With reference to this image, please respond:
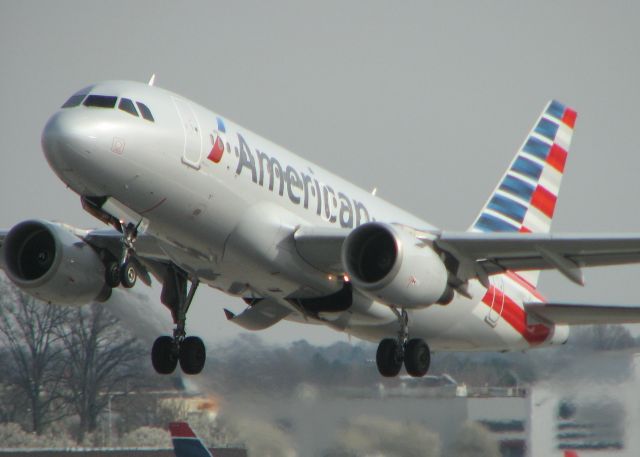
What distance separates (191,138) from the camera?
70.4 feet

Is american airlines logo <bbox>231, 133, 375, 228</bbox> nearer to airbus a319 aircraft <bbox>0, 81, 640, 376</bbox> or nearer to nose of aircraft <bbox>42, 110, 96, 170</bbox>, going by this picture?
airbus a319 aircraft <bbox>0, 81, 640, 376</bbox>

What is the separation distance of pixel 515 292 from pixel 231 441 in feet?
22.7

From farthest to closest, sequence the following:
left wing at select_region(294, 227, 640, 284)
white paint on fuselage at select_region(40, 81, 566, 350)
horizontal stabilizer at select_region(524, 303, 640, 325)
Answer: horizontal stabilizer at select_region(524, 303, 640, 325)
left wing at select_region(294, 227, 640, 284)
white paint on fuselage at select_region(40, 81, 566, 350)

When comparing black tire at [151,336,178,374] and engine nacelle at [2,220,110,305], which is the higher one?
engine nacelle at [2,220,110,305]

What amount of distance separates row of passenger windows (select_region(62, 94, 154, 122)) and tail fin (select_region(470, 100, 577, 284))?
36.1 feet

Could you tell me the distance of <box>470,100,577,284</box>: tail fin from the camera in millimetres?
30672

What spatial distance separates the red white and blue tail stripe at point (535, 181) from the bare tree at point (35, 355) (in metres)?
13.4

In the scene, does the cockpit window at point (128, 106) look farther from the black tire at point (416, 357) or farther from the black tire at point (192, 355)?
the black tire at point (416, 357)

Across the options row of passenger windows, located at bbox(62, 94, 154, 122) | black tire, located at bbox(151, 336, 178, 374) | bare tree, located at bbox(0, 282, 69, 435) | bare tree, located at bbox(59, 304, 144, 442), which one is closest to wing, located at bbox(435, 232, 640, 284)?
black tire, located at bbox(151, 336, 178, 374)

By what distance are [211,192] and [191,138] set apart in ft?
3.21

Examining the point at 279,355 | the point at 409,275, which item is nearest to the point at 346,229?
the point at 409,275

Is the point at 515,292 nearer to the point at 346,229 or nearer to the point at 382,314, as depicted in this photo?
the point at 382,314

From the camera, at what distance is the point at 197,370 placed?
25.7m

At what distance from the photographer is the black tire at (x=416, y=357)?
25250 millimetres
